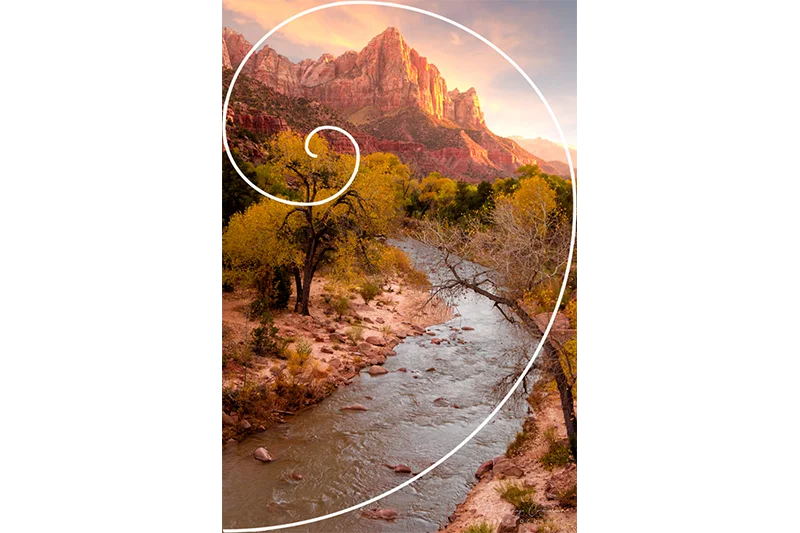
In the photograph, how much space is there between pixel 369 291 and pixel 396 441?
3.94 ft

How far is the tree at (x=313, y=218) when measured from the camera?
2596 millimetres

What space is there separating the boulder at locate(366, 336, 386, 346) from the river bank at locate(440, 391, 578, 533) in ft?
4.12

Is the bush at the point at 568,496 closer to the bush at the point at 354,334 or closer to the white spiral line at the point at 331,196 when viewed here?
the bush at the point at 354,334

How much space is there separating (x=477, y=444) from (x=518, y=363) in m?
1.05

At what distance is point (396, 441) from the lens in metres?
3.54

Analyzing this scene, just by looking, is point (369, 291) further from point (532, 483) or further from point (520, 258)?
point (532, 483)

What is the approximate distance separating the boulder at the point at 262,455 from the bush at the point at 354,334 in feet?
3.40

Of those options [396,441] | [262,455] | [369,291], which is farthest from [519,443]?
[262,455]
